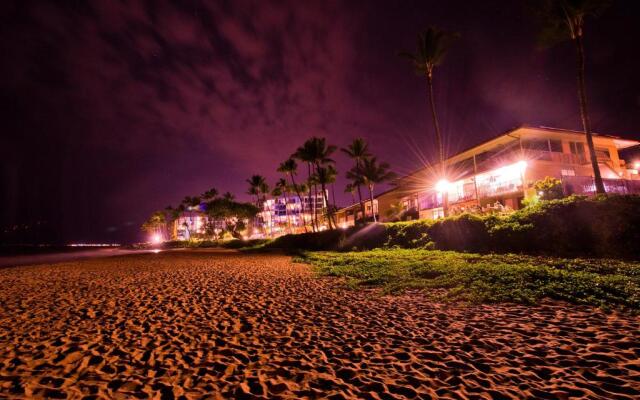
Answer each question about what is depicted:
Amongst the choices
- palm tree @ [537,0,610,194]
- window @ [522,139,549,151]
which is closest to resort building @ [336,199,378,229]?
window @ [522,139,549,151]

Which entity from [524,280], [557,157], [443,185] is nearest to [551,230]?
[524,280]

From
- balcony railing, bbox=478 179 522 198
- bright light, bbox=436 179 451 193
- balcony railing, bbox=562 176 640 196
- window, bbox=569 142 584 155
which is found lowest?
balcony railing, bbox=562 176 640 196

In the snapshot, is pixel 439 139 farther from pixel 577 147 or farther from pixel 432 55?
pixel 577 147

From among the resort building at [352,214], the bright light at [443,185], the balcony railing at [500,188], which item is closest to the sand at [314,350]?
the bright light at [443,185]

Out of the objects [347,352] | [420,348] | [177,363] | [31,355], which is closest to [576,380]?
[420,348]

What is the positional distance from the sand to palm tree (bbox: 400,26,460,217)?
57.4ft

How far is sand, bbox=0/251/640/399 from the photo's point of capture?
3.42 meters

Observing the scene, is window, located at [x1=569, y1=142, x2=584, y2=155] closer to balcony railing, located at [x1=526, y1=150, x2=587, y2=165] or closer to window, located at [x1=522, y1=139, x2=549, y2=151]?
balcony railing, located at [x1=526, y1=150, x2=587, y2=165]

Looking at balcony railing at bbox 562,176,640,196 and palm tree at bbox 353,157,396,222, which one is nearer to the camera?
balcony railing at bbox 562,176,640,196

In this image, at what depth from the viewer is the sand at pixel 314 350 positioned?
3.42 meters

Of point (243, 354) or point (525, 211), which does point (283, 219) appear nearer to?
point (525, 211)

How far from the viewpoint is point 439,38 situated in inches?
880

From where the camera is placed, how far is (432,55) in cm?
2266

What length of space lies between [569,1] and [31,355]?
2375cm
